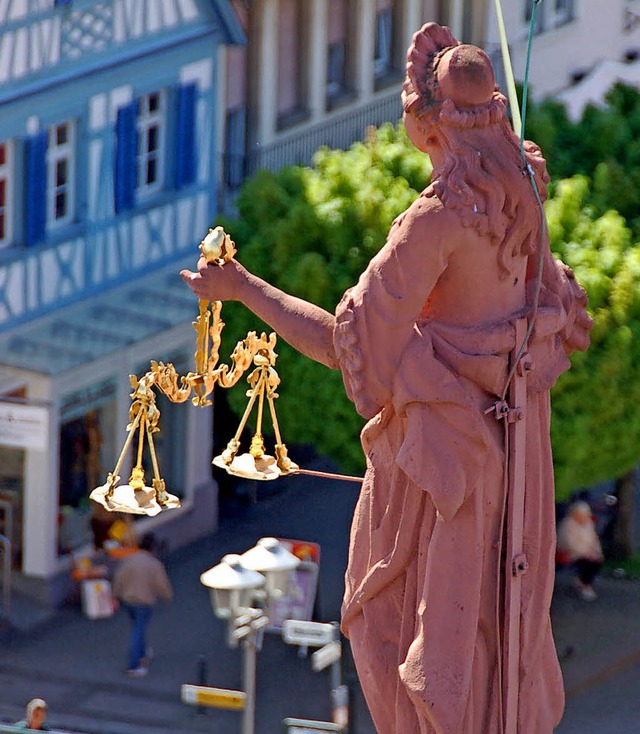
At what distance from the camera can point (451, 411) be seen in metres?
9.22

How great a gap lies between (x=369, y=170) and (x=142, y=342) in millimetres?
4984

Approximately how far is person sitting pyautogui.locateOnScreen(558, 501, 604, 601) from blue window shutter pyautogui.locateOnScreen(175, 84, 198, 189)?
6.59 meters

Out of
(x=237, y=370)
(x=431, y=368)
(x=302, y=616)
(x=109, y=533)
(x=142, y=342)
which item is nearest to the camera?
(x=431, y=368)

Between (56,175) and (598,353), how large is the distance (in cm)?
717

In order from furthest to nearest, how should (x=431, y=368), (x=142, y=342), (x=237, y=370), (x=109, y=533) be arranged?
(x=142, y=342)
(x=109, y=533)
(x=237, y=370)
(x=431, y=368)

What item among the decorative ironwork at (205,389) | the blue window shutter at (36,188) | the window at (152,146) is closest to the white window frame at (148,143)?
the window at (152,146)

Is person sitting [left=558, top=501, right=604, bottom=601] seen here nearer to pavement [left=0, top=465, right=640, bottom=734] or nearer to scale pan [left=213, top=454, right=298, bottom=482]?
pavement [left=0, top=465, right=640, bottom=734]

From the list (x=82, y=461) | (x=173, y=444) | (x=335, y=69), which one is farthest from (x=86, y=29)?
(x=335, y=69)

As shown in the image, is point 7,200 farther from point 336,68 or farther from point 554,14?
point 554,14

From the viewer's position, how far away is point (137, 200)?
2859 cm

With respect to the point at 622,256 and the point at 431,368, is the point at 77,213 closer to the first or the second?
the point at 622,256

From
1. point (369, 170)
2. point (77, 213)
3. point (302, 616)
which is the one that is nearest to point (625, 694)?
point (302, 616)

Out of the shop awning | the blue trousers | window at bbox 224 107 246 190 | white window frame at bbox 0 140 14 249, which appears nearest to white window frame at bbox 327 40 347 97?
window at bbox 224 107 246 190

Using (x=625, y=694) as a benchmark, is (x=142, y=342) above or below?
above
